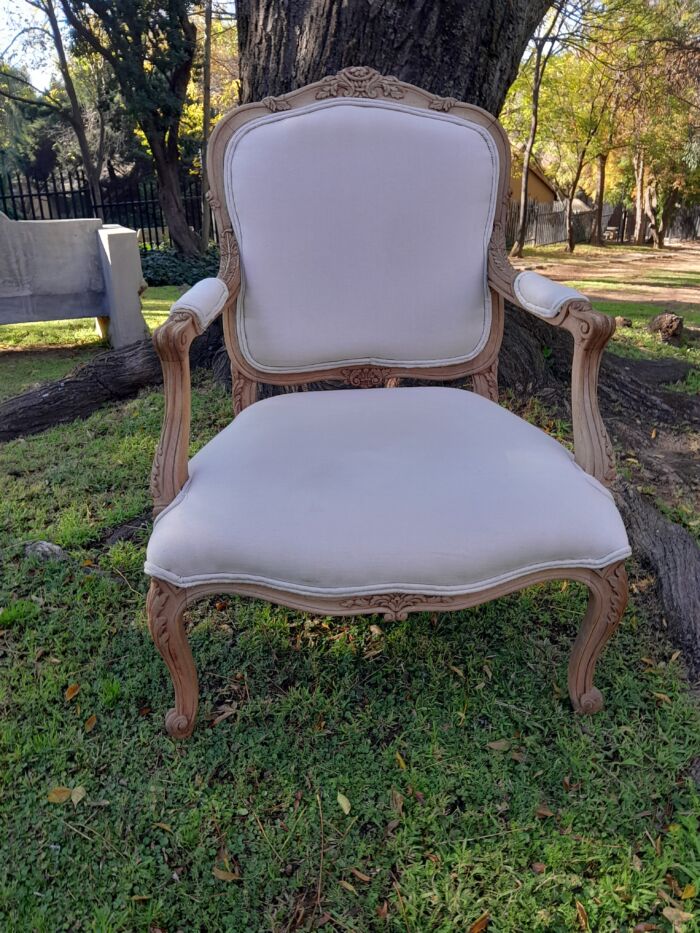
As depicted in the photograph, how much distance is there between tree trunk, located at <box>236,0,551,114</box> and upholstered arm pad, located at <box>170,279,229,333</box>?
1.22 metres

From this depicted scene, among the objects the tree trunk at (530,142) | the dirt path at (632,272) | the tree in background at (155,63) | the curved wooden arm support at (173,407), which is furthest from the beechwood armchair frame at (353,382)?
the tree trunk at (530,142)

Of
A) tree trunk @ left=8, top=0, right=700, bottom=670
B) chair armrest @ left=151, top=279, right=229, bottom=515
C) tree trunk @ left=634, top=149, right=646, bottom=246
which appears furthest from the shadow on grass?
tree trunk @ left=634, top=149, right=646, bottom=246

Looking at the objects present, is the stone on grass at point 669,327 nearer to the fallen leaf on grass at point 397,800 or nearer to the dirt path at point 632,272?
the dirt path at point 632,272

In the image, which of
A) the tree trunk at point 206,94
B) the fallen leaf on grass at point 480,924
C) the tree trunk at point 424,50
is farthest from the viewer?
the tree trunk at point 206,94

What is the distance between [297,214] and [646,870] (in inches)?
67.3

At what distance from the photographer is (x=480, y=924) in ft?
4.05

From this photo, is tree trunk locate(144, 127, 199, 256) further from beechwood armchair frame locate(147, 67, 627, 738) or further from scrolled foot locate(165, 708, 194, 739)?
scrolled foot locate(165, 708, 194, 739)

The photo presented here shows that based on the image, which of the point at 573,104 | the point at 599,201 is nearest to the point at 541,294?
the point at 573,104

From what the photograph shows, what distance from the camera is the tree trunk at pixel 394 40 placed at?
7.78ft

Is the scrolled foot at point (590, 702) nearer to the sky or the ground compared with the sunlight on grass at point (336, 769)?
nearer to the sky

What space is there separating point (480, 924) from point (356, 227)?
1.63 m

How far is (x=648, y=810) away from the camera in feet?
4.75

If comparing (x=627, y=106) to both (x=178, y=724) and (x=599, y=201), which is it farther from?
(x=178, y=724)

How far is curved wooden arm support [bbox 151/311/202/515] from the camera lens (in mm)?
1392
